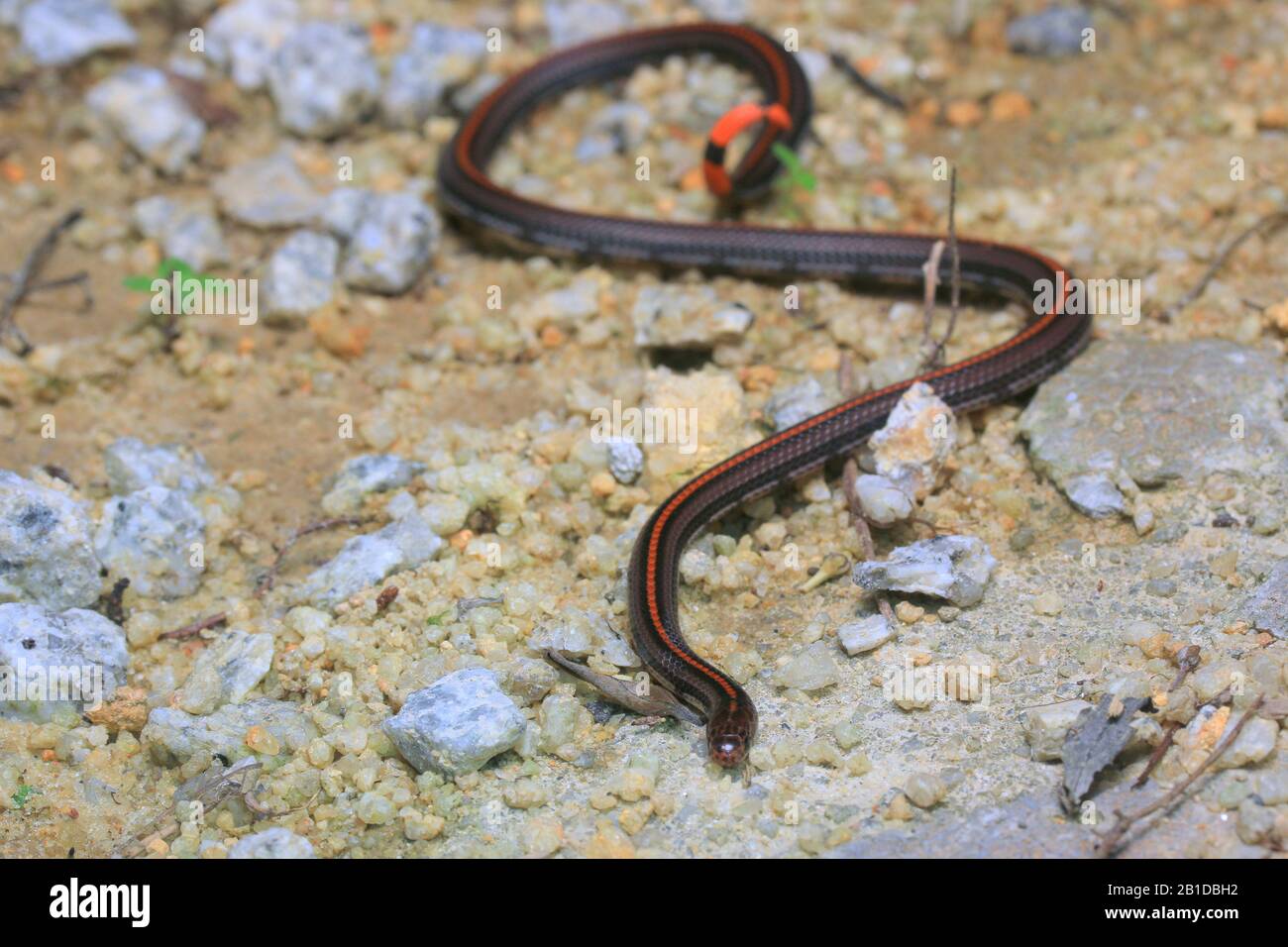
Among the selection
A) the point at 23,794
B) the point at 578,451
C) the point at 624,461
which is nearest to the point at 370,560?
the point at 578,451

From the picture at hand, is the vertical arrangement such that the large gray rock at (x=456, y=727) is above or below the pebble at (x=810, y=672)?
below

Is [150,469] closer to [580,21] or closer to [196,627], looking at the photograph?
[196,627]

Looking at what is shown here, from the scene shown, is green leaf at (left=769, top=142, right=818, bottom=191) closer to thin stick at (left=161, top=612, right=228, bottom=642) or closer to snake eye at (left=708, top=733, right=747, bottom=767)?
snake eye at (left=708, top=733, right=747, bottom=767)

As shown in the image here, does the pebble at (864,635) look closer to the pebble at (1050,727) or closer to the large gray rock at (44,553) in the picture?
the pebble at (1050,727)

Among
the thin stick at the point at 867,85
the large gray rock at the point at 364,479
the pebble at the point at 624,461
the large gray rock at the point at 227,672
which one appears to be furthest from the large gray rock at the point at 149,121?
the thin stick at the point at 867,85

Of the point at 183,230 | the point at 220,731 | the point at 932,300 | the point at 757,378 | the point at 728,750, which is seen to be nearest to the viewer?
the point at 728,750

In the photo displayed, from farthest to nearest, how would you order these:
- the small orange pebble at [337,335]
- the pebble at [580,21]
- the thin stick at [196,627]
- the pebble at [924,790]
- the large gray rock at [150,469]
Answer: the pebble at [580,21] → the small orange pebble at [337,335] → the large gray rock at [150,469] → the thin stick at [196,627] → the pebble at [924,790]

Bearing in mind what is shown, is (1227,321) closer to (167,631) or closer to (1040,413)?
(1040,413)
